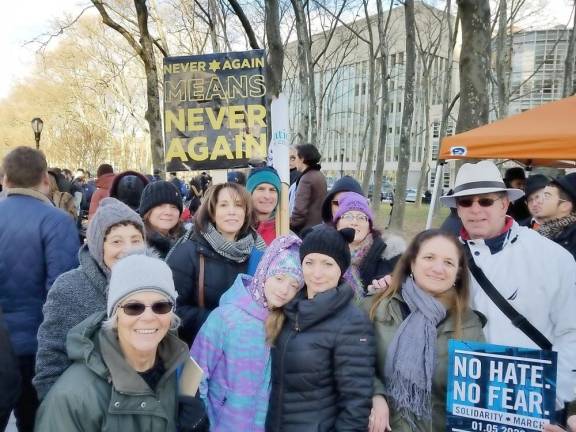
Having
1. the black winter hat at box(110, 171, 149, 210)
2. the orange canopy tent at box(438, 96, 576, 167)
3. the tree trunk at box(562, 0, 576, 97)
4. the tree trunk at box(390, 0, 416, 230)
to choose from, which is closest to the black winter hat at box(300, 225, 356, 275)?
the black winter hat at box(110, 171, 149, 210)

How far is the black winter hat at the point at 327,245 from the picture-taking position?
8.07 ft

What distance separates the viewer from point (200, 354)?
2455 millimetres

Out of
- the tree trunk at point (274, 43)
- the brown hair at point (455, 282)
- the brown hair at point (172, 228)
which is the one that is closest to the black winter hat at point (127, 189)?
the brown hair at point (172, 228)

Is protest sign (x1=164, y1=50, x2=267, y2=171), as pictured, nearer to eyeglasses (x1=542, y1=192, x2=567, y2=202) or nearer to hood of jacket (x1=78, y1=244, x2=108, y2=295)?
hood of jacket (x1=78, y1=244, x2=108, y2=295)

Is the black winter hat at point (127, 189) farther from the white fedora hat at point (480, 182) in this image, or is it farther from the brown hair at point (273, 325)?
the white fedora hat at point (480, 182)

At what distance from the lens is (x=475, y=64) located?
729cm

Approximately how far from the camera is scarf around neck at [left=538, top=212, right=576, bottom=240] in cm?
457

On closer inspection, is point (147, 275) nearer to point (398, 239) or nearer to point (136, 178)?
point (398, 239)

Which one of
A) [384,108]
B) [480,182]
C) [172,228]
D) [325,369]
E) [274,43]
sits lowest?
[325,369]

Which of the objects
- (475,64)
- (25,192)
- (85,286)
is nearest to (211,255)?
(85,286)

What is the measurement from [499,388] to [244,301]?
1330mm

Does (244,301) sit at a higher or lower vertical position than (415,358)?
higher

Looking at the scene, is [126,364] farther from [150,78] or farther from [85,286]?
[150,78]

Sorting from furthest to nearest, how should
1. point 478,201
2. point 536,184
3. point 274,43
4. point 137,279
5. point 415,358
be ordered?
1. point 274,43
2. point 536,184
3. point 478,201
4. point 415,358
5. point 137,279
